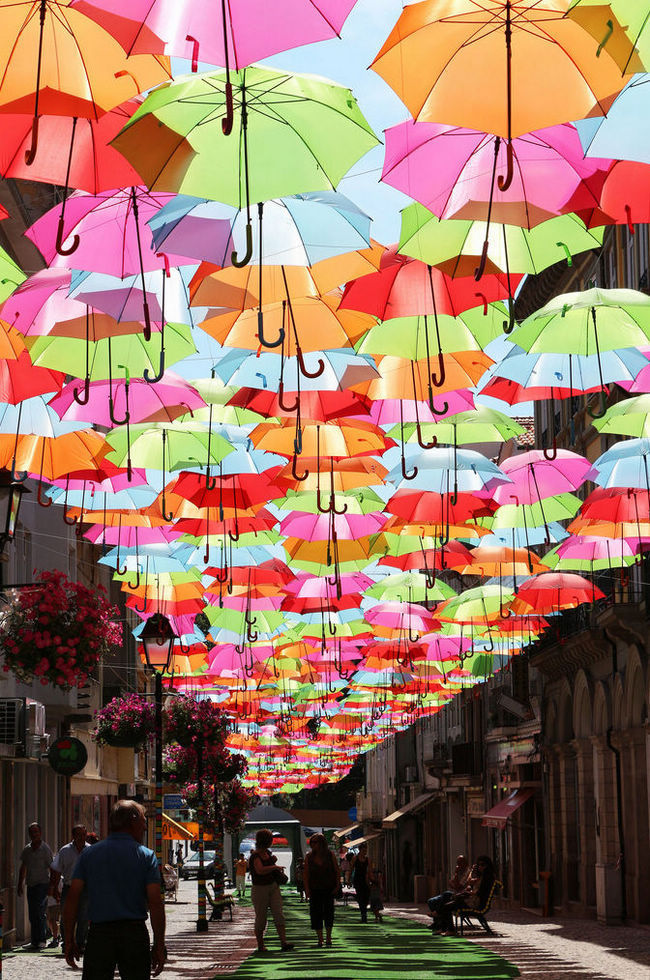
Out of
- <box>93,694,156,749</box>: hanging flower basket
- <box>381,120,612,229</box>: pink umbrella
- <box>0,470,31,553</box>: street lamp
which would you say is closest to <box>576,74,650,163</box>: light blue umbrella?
→ <box>381,120,612,229</box>: pink umbrella

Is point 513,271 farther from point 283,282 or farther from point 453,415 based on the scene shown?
point 453,415

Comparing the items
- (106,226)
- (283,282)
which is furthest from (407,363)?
(106,226)

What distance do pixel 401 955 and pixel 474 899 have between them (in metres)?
6.96

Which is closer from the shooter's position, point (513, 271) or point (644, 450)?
point (513, 271)

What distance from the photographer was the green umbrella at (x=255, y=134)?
8609 millimetres

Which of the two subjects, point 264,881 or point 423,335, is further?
point 264,881

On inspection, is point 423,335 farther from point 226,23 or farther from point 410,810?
point 410,810

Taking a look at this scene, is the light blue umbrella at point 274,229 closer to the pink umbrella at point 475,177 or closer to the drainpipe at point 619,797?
the pink umbrella at point 475,177

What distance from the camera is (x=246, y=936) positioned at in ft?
90.2

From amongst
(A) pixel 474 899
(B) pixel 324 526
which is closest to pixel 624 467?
(B) pixel 324 526

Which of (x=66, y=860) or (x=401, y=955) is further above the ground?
(x=66, y=860)

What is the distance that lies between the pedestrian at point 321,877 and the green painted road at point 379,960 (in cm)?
53

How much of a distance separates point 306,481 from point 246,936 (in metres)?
13.3

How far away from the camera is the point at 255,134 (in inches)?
343
